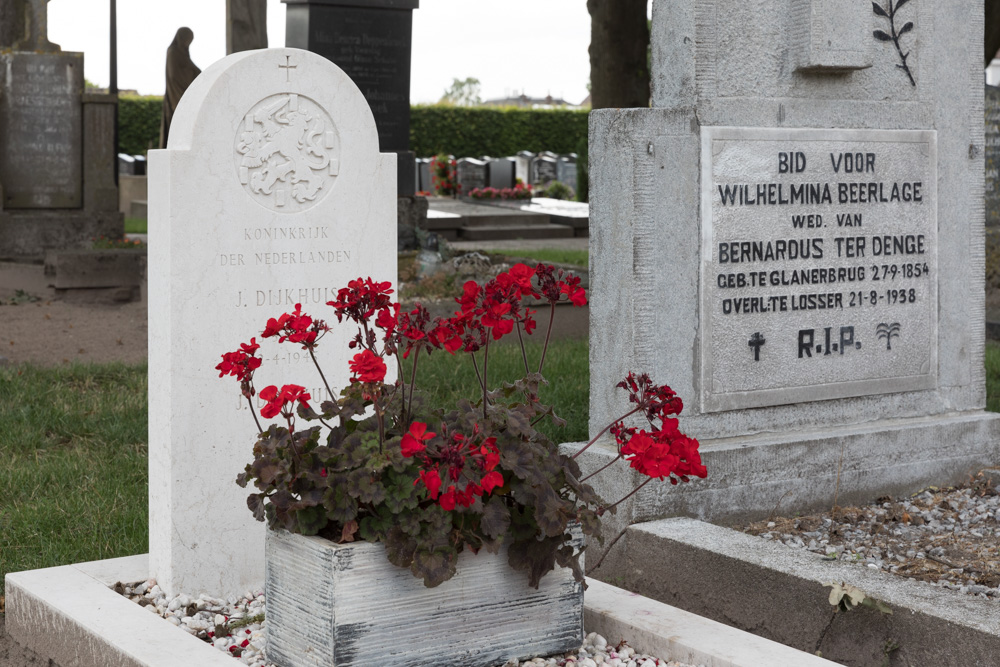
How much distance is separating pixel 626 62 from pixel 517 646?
32.5ft

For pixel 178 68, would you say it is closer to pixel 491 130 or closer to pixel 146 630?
pixel 146 630

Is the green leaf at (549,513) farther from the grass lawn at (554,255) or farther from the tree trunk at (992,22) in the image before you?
the grass lawn at (554,255)

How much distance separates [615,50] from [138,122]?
1831 centimetres

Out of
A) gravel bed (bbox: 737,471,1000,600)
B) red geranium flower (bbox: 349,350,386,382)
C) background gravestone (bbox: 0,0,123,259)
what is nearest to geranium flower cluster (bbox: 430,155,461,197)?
background gravestone (bbox: 0,0,123,259)

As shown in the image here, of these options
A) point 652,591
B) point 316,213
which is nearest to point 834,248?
point 652,591

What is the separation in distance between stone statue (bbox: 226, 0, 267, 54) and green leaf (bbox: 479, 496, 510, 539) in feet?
37.0

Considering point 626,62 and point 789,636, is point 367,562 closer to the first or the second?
point 789,636

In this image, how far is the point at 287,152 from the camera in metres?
3.58

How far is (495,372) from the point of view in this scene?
6.52 meters

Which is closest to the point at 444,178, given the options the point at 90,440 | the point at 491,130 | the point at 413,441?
the point at 491,130

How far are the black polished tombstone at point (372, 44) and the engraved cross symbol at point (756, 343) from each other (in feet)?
24.7

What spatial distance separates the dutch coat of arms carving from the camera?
354cm

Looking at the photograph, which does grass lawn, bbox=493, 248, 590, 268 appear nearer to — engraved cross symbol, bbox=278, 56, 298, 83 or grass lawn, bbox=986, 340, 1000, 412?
grass lawn, bbox=986, 340, 1000, 412

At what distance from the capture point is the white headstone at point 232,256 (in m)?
3.46
